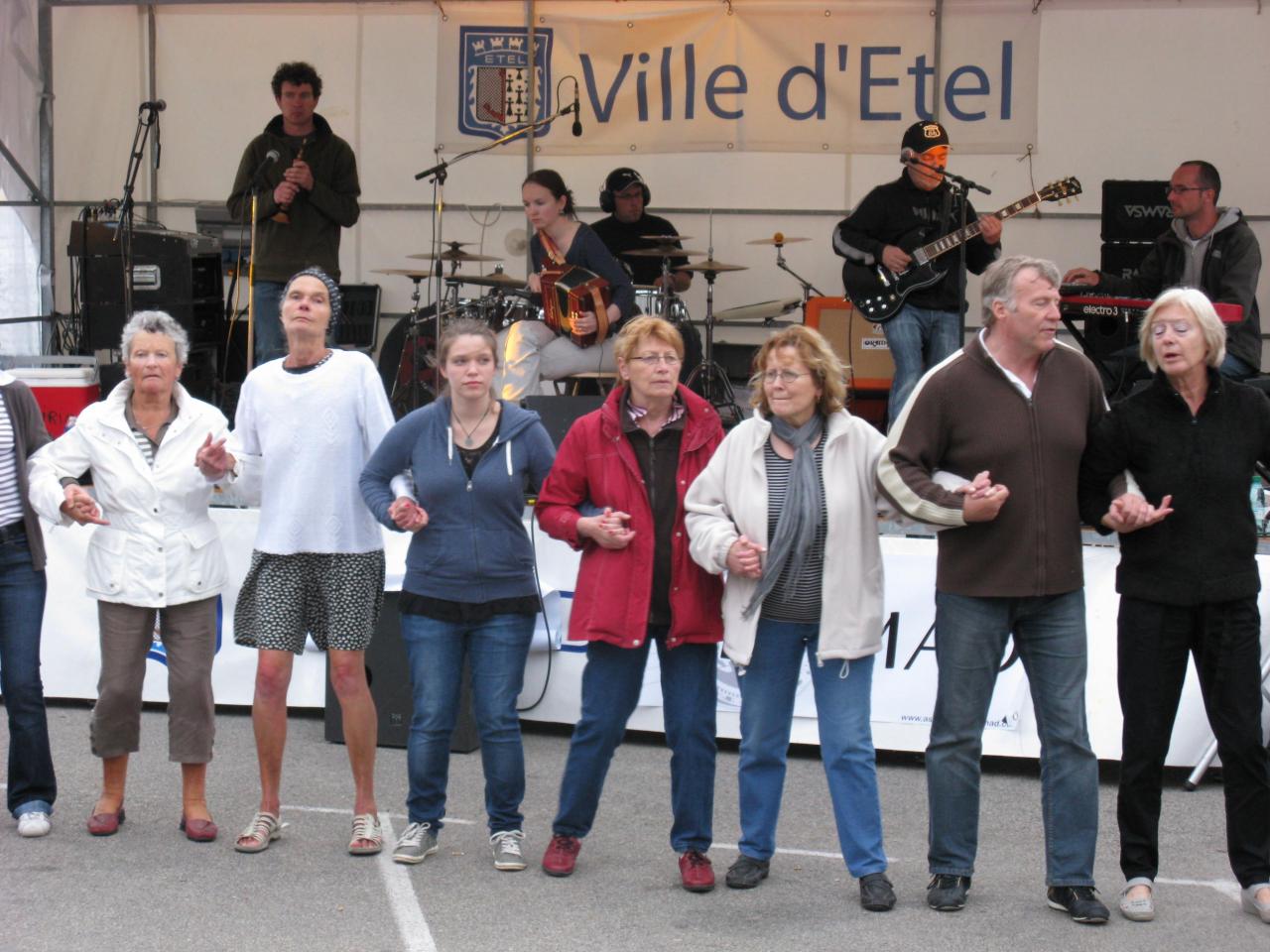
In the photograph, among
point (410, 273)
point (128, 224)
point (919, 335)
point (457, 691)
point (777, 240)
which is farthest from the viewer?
point (410, 273)

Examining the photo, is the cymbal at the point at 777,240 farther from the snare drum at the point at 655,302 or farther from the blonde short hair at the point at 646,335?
the blonde short hair at the point at 646,335

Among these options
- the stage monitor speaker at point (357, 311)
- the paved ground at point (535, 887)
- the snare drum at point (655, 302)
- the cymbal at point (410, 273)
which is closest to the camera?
the paved ground at point (535, 887)

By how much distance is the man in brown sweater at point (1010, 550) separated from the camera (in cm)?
420

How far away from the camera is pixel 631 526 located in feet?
14.6

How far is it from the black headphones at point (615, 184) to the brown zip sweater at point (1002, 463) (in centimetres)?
615

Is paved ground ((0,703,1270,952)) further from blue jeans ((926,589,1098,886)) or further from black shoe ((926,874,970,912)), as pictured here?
blue jeans ((926,589,1098,886))

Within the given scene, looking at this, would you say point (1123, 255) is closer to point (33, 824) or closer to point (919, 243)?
point (919, 243)

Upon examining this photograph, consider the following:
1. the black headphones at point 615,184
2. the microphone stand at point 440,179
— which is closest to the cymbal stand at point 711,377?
the black headphones at point 615,184

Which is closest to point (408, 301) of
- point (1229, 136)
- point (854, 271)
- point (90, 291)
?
point (90, 291)

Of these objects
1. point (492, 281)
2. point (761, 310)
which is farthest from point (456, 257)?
point (761, 310)

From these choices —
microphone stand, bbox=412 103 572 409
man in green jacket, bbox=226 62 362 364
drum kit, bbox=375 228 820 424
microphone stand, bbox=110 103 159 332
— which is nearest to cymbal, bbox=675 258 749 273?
drum kit, bbox=375 228 820 424

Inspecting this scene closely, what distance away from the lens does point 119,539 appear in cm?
488

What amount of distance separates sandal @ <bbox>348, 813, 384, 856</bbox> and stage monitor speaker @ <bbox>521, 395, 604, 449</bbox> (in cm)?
292

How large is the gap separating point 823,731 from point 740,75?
674cm
